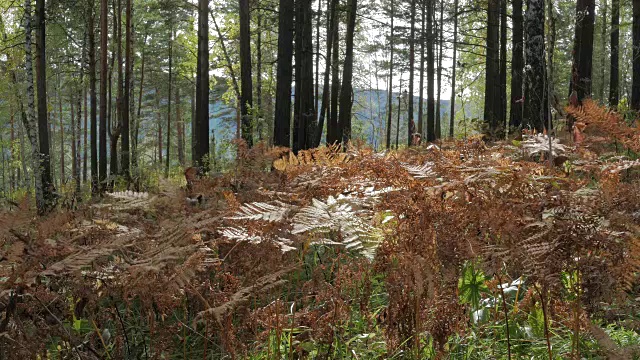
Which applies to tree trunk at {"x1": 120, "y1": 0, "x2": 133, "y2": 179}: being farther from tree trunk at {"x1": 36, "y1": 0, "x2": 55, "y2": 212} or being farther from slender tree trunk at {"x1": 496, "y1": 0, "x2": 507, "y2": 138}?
slender tree trunk at {"x1": 496, "y1": 0, "x2": 507, "y2": 138}

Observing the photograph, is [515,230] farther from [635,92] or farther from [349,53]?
[349,53]

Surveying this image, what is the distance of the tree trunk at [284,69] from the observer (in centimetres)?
1058

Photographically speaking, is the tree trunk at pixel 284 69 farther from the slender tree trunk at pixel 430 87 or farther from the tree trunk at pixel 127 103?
the slender tree trunk at pixel 430 87

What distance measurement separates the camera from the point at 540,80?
24.6 ft

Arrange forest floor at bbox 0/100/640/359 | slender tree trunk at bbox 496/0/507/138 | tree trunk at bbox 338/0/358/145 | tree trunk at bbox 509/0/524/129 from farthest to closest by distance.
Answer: slender tree trunk at bbox 496/0/507/138, tree trunk at bbox 338/0/358/145, tree trunk at bbox 509/0/524/129, forest floor at bbox 0/100/640/359

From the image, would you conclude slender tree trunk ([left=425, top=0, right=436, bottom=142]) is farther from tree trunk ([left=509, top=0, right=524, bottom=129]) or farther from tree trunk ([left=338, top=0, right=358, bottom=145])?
tree trunk ([left=509, top=0, right=524, bottom=129])

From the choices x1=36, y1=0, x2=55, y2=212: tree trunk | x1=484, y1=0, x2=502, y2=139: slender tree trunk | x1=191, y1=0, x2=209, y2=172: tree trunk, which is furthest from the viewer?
x1=484, y1=0, x2=502, y2=139: slender tree trunk

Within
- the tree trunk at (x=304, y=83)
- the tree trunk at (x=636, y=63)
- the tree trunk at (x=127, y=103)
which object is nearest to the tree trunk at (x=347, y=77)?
the tree trunk at (x=304, y=83)

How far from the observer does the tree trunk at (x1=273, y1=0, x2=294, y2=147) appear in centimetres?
1058

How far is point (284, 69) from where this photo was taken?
35.1 feet

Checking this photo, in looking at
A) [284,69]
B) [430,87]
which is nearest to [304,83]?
[284,69]

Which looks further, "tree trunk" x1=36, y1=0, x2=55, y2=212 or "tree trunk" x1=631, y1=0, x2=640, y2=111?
"tree trunk" x1=36, y1=0, x2=55, y2=212

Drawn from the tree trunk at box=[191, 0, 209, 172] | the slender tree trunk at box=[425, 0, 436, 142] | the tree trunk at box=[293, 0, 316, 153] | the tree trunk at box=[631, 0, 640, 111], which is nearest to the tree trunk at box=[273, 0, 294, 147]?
the tree trunk at box=[293, 0, 316, 153]

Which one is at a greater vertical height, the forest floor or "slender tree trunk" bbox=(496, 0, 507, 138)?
"slender tree trunk" bbox=(496, 0, 507, 138)
